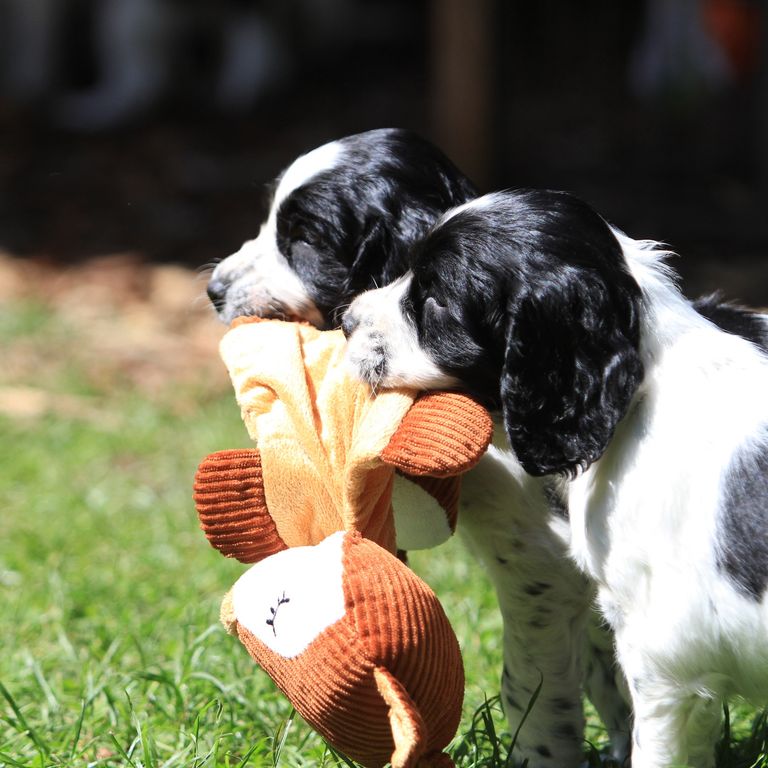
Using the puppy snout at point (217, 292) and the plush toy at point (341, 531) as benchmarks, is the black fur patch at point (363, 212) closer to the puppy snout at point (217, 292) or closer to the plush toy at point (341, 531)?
the puppy snout at point (217, 292)

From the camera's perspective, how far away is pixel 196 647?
3.67m

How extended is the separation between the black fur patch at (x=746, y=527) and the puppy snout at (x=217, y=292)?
165 cm

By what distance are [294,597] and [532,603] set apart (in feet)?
2.98

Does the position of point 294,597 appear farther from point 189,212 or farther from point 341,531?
point 189,212

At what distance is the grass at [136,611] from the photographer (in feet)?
10.4

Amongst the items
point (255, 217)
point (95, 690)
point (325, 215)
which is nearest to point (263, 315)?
point (325, 215)

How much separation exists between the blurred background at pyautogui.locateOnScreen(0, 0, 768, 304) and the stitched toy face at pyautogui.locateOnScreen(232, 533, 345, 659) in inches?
246

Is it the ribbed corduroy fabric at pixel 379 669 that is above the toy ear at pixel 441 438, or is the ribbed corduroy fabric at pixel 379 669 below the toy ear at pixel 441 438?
below

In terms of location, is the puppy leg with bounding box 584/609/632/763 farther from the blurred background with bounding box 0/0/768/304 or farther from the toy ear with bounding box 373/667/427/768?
the blurred background with bounding box 0/0/768/304

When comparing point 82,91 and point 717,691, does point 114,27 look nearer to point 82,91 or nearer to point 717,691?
point 82,91

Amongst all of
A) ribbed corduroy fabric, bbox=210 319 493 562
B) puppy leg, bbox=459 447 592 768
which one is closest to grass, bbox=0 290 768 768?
puppy leg, bbox=459 447 592 768

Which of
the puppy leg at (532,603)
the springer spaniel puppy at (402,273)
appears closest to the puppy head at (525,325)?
the springer spaniel puppy at (402,273)

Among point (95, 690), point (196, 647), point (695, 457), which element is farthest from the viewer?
point (196, 647)

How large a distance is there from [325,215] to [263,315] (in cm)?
34
